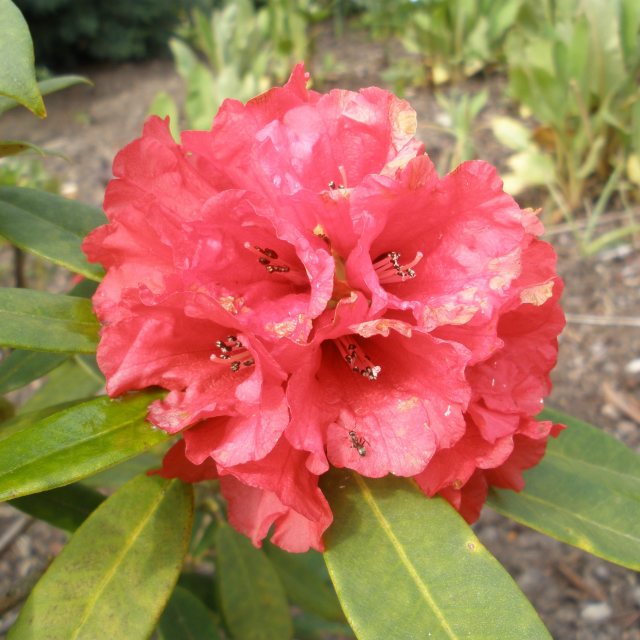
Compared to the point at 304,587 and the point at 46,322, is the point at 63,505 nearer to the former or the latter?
the point at 46,322

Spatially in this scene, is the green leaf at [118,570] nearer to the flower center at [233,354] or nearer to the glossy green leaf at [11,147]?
the flower center at [233,354]

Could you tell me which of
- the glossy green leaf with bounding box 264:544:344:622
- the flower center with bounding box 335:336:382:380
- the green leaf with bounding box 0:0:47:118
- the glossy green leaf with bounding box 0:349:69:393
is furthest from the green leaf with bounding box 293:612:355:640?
the green leaf with bounding box 0:0:47:118

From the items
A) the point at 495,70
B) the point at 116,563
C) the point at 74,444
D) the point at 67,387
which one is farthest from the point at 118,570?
the point at 495,70

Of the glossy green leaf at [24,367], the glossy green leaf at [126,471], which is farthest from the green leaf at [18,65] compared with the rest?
the glossy green leaf at [126,471]

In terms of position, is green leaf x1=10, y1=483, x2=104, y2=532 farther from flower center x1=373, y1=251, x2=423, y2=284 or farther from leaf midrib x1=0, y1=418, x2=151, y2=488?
flower center x1=373, y1=251, x2=423, y2=284

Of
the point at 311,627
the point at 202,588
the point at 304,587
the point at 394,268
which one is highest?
the point at 394,268
